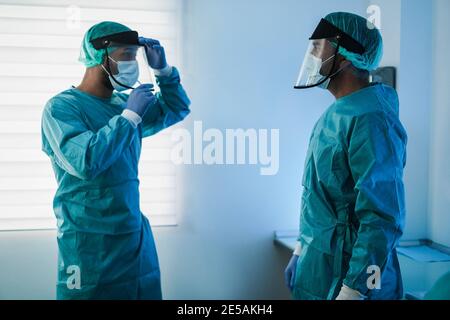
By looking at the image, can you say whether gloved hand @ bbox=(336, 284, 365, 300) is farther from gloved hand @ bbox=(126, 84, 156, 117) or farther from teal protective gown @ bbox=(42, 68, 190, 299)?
gloved hand @ bbox=(126, 84, 156, 117)

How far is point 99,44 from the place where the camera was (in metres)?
1.25

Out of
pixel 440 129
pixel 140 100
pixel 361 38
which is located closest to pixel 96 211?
pixel 140 100

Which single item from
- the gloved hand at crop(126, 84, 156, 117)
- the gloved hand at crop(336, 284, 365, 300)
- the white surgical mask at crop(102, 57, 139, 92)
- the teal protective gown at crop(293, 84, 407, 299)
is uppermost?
the white surgical mask at crop(102, 57, 139, 92)

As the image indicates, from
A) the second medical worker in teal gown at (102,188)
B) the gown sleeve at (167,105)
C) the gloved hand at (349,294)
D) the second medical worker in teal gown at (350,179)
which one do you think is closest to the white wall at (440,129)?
the second medical worker in teal gown at (350,179)

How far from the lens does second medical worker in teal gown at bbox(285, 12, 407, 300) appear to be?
3.24 feet

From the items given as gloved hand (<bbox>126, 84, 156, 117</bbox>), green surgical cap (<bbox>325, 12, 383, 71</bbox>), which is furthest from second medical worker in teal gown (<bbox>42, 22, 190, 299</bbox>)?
green surgical cap (<bbox>325, 12, 383, 71</bbox>)

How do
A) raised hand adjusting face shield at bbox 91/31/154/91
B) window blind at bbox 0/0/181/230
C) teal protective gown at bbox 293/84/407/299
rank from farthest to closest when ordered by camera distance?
window blind at bbox 0/0/181/230 → raised hand adjusting face shield at bbox 91/31/154/91 → teal protective gown at bbox 293/84/407/299

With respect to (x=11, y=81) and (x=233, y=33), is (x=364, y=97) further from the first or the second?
(x=11, y=81)

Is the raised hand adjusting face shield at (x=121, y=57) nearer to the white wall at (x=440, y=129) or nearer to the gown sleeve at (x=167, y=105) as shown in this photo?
the gown sleeve at (x=167, y=105)

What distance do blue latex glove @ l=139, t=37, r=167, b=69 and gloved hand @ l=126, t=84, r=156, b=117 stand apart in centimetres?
15

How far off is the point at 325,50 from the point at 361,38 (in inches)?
3.6

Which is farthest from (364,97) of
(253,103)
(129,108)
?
(253,103)

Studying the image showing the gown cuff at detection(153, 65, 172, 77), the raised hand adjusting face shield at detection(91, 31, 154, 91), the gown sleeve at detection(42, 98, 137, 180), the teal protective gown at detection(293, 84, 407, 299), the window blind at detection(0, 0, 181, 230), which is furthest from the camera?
the window blind at detection(0, 0, 181, 230)
